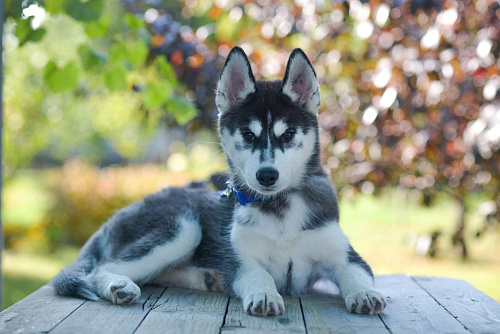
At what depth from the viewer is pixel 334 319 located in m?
2.44

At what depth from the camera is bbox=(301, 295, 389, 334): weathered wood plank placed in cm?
229


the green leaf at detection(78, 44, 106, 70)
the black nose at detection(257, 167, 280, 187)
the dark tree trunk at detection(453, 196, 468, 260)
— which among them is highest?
the green leaf at detection(78, 44, 106, 70)

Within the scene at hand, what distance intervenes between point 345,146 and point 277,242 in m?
2.58

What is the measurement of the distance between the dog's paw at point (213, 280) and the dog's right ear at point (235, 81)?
910mm

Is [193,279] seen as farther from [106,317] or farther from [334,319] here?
[334,319]

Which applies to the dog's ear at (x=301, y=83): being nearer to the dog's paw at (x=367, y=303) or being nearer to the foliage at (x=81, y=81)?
the dog's paw at (x=367, y=303)

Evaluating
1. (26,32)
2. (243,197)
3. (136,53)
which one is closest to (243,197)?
(243,197)

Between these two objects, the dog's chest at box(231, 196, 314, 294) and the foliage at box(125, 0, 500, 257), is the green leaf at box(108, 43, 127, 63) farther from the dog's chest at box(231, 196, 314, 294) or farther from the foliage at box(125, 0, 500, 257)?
the dog's chest at box(231, 196, 314, 294)

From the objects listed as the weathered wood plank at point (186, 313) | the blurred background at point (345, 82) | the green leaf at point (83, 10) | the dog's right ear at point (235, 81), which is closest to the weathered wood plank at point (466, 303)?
the blurred background at point (345, 82)

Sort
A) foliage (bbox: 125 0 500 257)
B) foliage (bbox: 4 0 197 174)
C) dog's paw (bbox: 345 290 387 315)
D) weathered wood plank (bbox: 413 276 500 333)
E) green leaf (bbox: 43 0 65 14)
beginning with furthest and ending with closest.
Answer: foliage (bbox: 125 0 500 257), foliage (bbox: 4 0 197 174), green leaf (bbox: 43 0 65 14), dog's paw (bbox: 345 290 387 315), weathered wood plank (bbox: 413 276 500 333)

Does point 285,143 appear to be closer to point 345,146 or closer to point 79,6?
point 79,6

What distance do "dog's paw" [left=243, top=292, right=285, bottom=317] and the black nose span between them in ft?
1.68

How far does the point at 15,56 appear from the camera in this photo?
25.5 ft

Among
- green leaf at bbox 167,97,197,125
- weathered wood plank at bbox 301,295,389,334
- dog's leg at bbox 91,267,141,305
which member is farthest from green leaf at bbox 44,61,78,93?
weathered wood plank at bbox 301,295,389,334
